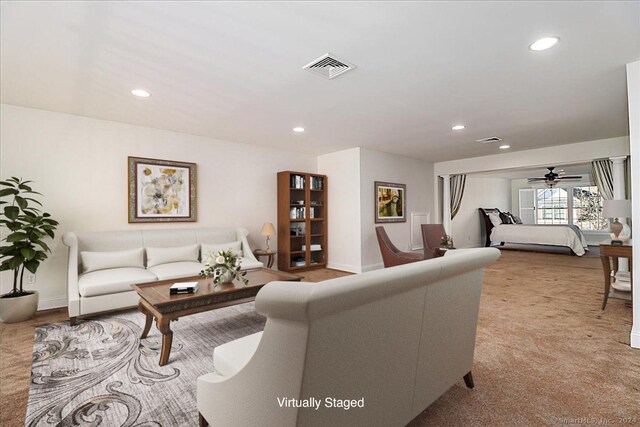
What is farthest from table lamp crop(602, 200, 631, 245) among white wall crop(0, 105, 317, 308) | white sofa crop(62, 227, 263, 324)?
white wall crop(0, 105, 317, 308)

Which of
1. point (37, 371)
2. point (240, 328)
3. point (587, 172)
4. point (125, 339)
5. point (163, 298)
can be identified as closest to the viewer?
point (37, 371)

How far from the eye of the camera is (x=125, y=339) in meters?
2.75

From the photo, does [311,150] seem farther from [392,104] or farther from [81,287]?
[81,287]

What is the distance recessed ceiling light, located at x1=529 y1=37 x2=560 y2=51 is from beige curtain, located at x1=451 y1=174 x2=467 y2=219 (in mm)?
5886

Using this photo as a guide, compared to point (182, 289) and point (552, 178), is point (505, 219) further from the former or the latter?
point (182, 289)

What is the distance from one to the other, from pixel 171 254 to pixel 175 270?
454mm

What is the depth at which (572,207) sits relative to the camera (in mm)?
10102

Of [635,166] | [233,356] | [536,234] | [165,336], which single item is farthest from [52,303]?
[536,234]

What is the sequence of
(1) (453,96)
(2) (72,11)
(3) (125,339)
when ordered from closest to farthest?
(2) (72,11)
(3) (125,339)
(1) (453,96)

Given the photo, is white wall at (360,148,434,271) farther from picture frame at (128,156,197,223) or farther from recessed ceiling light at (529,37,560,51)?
recessed ceiling light at (529,37,560,51)

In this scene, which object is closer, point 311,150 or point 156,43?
point 156,43

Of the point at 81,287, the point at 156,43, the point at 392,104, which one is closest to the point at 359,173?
the point at 392,104

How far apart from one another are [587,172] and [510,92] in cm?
827

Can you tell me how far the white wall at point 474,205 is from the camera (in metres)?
8.79
